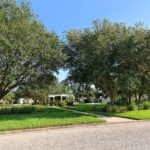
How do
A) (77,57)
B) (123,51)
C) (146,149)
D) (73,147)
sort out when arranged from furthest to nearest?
(77,57)
(123,51)
(73,147)
(146,149)

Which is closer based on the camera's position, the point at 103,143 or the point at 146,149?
the point at 146,149

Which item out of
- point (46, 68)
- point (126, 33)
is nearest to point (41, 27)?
point (46, 68)

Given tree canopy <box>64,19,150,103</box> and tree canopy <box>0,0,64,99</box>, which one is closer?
tree canopy <box>0,0,64,99</box>

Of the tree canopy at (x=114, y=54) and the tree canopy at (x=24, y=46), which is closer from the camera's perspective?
the tree canopy at (x=24, y=46)

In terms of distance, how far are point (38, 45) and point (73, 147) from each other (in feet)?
52.2

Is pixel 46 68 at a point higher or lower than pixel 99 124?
higher

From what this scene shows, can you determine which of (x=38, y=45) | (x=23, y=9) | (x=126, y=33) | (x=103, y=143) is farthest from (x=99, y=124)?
(x=23, y=9)

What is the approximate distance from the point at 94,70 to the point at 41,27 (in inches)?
240

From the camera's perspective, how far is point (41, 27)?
25.7 meters

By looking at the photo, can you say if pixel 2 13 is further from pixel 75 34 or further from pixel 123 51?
pixel 123 51

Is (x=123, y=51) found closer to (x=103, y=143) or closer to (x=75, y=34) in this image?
(x=75, y=34)

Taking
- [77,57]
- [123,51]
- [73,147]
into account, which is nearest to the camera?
[73,147]

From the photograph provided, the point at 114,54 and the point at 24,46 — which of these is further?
the point at 114,54

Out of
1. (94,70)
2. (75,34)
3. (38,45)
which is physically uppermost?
(75,34)
